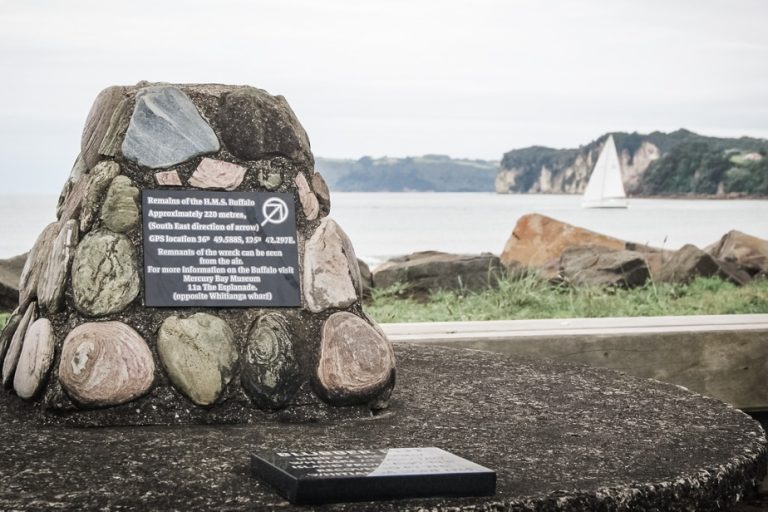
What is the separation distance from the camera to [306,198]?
4172 mm

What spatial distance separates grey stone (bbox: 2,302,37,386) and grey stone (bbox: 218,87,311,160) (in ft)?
2.92

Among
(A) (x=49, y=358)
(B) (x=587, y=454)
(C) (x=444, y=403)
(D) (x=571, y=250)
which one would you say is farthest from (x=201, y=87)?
(D) (x=571, y=250)

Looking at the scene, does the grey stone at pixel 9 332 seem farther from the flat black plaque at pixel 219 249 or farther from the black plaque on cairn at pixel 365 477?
the black plaque on cairn at pixel 365 477

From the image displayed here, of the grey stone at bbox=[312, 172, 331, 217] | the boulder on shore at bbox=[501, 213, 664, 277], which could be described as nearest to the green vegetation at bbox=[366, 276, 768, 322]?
the boulder on shore at bbox=[501, 213, 664, 277]

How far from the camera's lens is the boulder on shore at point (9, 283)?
877 centimetres

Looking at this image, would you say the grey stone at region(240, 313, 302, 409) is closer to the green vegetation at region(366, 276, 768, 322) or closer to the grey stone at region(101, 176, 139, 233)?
the grey stone at region(101, 176, 139, 233)

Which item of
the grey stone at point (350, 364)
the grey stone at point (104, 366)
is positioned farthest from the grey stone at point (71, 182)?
the grey stone at point (350, 364)

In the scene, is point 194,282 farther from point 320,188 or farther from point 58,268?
point 320,188

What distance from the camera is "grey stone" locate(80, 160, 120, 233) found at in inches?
154

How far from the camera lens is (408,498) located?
292 centimetres

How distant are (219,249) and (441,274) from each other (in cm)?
589

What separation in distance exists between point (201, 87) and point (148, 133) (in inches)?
11.3

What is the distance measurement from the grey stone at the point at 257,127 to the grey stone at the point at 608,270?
5245 mm

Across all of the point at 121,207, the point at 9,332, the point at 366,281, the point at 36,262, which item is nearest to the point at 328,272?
the point at 121,207
